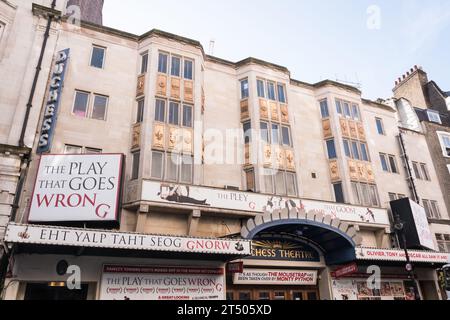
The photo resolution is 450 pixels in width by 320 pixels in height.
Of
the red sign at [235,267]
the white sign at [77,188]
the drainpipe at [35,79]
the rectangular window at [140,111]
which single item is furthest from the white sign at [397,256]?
the drainpipe at [35,79]

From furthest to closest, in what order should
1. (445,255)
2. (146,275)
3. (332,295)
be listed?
(445,255)
(332,295)
(146,275)

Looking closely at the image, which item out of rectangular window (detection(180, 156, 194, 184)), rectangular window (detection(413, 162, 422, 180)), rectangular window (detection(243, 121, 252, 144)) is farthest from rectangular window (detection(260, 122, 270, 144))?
rectangular window (detection(413, 162, 422, 180))

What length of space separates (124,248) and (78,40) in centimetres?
1357

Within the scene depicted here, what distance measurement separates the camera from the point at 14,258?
13477 mm

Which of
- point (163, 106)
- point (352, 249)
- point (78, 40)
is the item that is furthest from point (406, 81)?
point (78, 40)

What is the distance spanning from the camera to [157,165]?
17875 mm

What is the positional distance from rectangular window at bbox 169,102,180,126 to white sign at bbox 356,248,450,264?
492 inches

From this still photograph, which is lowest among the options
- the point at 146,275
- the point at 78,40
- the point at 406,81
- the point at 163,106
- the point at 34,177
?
the point at 146,275

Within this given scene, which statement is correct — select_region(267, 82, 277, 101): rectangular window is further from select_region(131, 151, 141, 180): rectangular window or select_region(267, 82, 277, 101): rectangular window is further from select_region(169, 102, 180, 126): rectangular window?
select_region(131, 151, 141, 180): rectangular window

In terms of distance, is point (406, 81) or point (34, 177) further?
point (406, 81)

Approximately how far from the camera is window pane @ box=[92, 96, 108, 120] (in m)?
18.6

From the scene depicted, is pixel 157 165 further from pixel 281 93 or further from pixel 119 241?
pixel 281 93
